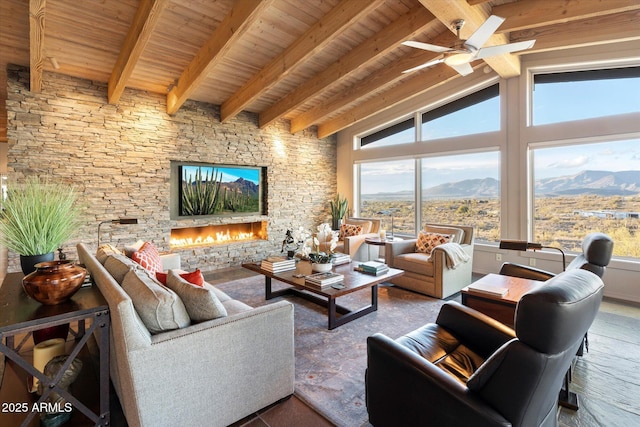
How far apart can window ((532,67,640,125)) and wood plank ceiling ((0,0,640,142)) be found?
602mm

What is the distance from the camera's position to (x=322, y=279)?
306cm

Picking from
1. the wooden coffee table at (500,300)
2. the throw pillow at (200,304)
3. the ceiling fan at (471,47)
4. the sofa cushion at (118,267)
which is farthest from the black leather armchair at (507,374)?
the ceiling fan at (471,47)

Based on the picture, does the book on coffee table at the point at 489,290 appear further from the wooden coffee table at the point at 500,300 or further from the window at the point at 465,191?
the window at the point at 465,191

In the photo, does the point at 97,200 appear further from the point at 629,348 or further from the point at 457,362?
the point at 629,348

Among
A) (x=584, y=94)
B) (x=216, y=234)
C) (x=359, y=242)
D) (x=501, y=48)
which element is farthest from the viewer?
(x=216, y=234)

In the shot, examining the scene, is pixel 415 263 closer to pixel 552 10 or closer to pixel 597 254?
pixel 597 254

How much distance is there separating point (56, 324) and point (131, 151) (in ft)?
12.8

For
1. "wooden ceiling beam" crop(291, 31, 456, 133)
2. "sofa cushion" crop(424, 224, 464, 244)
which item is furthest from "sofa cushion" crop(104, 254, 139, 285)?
"wooden ceiling beam" crop(291, 31, 456, 133)

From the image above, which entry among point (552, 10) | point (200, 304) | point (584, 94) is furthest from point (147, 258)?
point (584, 94)

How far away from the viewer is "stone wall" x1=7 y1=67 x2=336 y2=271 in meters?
3.99

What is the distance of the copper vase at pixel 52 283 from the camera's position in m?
1.60

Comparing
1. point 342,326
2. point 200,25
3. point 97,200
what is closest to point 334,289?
point 342,326

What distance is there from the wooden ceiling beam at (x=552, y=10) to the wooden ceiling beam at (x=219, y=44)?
8.89 ft

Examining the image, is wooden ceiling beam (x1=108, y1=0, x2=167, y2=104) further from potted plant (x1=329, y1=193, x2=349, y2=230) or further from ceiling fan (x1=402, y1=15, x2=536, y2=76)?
potted plant (x1=329, y1=193, x2=349, y2=230)
